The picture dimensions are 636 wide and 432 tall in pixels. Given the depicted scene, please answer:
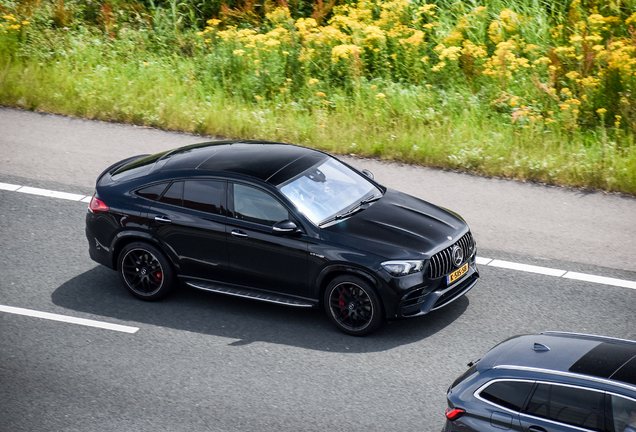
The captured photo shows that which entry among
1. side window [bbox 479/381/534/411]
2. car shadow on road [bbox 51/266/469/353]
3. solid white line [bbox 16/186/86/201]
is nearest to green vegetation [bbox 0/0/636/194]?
solid white line [bbox 16/186/86/201]

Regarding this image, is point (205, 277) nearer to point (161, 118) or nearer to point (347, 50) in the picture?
point (161, 118)

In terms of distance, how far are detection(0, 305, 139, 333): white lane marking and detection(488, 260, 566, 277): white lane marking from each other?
444cm

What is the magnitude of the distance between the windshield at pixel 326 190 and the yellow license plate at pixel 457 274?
54.3 inches

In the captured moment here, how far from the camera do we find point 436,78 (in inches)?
589

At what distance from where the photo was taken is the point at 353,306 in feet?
27.4

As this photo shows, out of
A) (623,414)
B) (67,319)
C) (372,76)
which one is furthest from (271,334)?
(372,76)

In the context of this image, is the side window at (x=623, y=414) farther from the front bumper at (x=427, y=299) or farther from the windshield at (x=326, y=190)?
the windshield at (x=326, y=190)

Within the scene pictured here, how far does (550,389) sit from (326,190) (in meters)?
4.07

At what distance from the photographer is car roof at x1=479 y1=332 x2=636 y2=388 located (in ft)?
18.5

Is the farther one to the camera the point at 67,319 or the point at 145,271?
the point at 145,271

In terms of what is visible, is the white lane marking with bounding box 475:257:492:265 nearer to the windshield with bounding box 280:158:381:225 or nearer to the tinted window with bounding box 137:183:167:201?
the windshield with bounding box 280:158:381:225

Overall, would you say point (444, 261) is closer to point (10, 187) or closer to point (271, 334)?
point (271, 334)

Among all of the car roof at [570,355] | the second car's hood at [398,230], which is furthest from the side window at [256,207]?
the car roof at [570,355]

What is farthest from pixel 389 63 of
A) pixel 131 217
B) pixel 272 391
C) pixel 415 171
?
pixel 272 391
